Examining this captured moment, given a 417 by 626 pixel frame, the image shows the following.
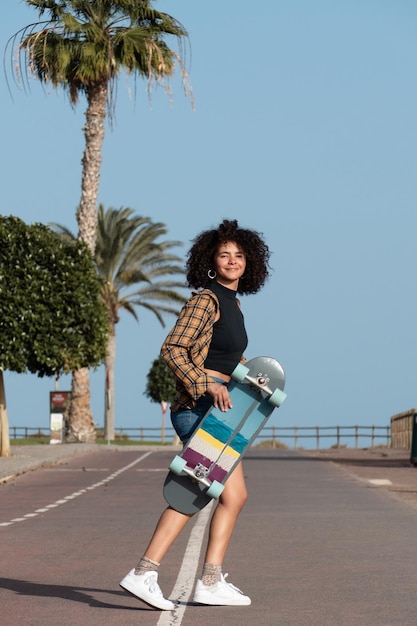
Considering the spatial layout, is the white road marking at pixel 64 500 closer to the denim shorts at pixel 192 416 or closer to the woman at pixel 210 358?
the woman at pixel 210 358

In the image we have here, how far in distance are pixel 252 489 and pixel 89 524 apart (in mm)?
7791

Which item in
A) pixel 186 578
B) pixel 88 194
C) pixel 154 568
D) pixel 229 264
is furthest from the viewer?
pixel 88 194

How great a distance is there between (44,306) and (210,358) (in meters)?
29.5

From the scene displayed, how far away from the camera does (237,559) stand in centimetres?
1095

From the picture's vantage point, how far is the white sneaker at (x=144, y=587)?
7.24 meters

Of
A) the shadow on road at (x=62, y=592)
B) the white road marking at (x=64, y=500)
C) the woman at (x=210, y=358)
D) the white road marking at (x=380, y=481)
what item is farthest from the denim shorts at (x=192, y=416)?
the white road marking at (x=380, y=481)

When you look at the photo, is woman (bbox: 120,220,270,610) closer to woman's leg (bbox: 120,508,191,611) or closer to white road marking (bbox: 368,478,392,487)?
woman's leg (bbox: 120,508,191,611)

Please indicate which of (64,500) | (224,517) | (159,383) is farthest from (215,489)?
(159,383)

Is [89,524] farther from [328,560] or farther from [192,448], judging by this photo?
[192,448]

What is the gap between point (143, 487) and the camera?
23234mm

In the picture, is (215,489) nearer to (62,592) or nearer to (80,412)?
(62,592)

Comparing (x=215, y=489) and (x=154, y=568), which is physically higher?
(x=215, y=489)

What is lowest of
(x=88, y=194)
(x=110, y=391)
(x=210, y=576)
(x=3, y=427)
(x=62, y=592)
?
(x=62, y=592)

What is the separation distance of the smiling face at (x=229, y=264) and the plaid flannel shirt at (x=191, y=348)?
33 cm
